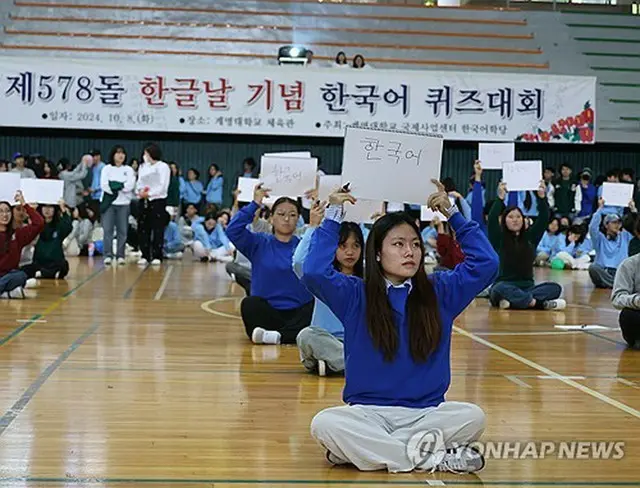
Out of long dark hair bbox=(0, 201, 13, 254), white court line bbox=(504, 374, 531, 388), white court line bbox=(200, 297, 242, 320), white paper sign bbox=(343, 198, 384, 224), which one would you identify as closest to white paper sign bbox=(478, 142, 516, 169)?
white court line bbox=(200, 297, 242, 320)

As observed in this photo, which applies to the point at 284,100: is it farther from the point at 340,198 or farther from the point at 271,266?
the point at 340,198

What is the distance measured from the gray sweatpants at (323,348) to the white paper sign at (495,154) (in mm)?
6203

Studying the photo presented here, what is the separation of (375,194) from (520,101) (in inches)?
557

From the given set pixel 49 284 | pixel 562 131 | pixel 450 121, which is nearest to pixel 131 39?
pixel 450 121

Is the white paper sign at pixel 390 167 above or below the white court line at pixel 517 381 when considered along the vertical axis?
above

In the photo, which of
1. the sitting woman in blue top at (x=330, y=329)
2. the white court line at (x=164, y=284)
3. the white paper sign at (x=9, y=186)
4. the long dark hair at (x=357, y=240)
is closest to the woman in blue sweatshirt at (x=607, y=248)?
the white court line at (x=164, y=284)

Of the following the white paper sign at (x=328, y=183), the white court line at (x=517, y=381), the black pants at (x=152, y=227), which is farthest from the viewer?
the black pants at (x=152, y=227)

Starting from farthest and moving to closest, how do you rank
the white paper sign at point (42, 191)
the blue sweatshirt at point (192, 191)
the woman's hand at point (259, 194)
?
the blue sweatshirt at point (192, 191) < the white paper sign at point (42, 191) < the woman's hand at point (259, 194)

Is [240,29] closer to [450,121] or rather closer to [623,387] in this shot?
[450,121]

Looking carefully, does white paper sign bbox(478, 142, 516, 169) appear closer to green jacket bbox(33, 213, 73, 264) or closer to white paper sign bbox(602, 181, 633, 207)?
white paper sign bbox(602, 181, 633, 207)

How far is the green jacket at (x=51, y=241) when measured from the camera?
12398 mm

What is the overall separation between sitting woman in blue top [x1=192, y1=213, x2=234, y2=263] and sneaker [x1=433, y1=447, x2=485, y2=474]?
12.9m

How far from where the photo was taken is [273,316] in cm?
772

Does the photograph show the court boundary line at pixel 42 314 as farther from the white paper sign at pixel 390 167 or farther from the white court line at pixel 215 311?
the white paper sign at pixel 390 167
